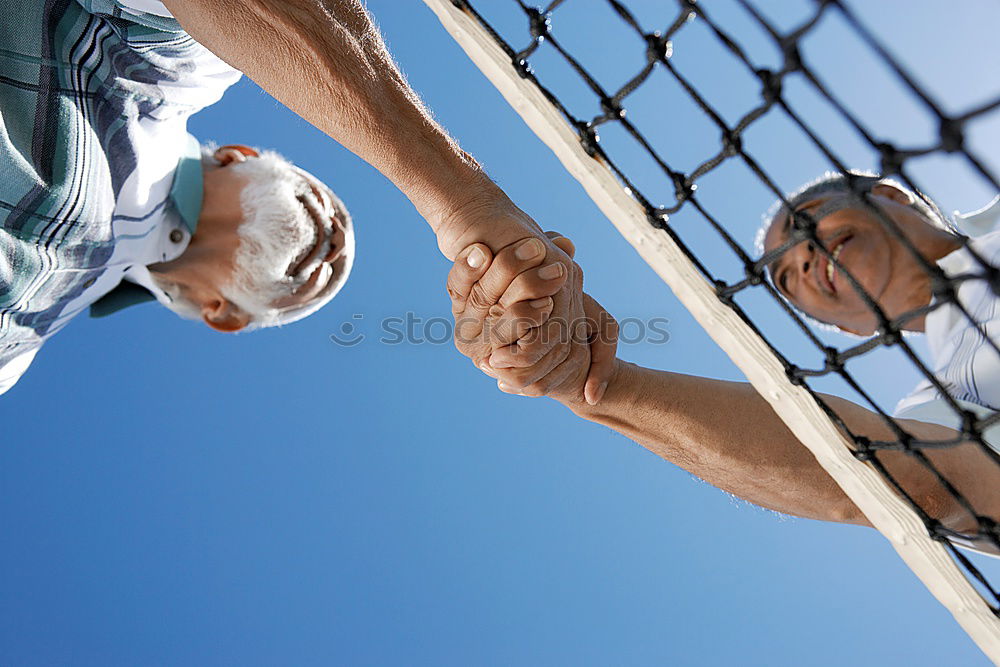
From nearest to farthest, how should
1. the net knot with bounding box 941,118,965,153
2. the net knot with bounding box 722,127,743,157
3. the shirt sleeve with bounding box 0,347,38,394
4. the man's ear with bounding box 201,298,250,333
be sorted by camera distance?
the net knot with bounding box 941,118,965,153 < the net knot with bounding box 722,127,743,157 < the shirt sleeve with bounding box 0,347,38,394 < the man's ear with bounding box 201,298,250,333

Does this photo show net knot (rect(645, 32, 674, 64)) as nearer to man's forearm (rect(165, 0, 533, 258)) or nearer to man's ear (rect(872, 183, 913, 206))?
man's forearm (rect(165, 0, 533, 258))

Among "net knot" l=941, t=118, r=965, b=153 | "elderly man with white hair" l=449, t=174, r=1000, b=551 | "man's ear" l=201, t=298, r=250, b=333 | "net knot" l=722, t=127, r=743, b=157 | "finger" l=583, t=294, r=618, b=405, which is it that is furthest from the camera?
"man's ear" l=201, t=298, r=250, b=333

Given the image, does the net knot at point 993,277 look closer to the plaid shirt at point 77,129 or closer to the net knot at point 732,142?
the net knot at point 732,142

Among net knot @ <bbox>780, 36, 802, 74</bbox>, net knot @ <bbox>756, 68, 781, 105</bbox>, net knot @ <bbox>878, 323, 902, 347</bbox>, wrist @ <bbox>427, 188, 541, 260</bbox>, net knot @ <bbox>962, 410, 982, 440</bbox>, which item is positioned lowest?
net knot @ <bbox>962, 410, 982, 440</bbox>

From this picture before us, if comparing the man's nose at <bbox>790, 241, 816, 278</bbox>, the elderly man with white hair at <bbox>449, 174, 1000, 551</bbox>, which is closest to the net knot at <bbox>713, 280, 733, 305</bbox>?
the elderly man with white hair at <bbox>449, 174, 1000, 551</bbox>

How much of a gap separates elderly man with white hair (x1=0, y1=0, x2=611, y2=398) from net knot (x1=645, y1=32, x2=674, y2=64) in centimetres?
17

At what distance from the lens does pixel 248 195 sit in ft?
3.67

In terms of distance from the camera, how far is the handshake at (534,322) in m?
0.59

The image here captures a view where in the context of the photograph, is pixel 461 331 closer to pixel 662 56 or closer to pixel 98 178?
pixel 662 56

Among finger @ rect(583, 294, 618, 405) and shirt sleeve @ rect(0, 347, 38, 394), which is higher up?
finger @ rect(583, 294, 618, 405)

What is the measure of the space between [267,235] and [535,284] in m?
0.66

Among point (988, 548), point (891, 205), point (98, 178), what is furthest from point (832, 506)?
point (98, 178)

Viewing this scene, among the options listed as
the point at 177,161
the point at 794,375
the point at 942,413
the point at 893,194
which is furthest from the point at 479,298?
the point at 893,194

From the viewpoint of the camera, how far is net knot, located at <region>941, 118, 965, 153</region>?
1.11ft
